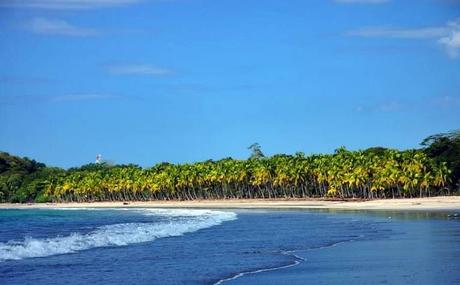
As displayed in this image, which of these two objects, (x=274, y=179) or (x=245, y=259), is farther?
(x=274, y=179)

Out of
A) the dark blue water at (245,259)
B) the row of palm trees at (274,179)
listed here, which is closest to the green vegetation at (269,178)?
the row of palm trees at (274,179)

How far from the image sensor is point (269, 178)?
10956cm

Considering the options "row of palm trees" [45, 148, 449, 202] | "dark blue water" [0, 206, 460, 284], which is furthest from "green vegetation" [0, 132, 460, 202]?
"dark blue water" [0, 206, 460, 284]

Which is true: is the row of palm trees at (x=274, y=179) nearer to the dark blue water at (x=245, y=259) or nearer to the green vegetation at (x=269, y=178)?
the green vegetation at (x=269, y=178)

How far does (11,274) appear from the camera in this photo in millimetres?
19297

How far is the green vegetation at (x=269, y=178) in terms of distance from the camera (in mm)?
89750

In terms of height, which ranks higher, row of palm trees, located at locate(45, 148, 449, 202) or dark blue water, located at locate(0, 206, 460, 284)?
row of palm trees, located at locate(45, 148, 449, 202)

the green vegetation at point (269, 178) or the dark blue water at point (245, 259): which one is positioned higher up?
the green vegetation at point (269, 178)

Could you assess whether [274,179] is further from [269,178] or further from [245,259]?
[245,259]

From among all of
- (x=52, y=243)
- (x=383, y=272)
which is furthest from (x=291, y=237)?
(x=383, y=272)

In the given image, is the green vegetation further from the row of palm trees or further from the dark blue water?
the dark blue water

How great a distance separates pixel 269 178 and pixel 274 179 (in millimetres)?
1181

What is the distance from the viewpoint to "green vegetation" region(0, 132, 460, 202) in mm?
89750

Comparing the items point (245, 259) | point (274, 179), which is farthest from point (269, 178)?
point (245, 259)
